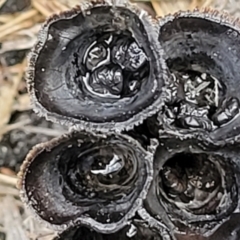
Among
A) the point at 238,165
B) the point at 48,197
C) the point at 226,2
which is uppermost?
the point at 226,2

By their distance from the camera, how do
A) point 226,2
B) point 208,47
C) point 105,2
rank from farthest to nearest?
point 226,2, point 208,47, point 105,2

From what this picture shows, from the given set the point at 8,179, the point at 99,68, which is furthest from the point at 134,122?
the point at 8,179

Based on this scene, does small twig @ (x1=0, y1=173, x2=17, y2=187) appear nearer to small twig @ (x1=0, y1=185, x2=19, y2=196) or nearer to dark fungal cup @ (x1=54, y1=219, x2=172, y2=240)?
small twig @ (x1=0, y1=185, x2=19, y2=196)

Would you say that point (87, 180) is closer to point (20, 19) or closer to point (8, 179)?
point (8, 179)

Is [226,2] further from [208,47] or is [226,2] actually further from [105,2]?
[105,2]

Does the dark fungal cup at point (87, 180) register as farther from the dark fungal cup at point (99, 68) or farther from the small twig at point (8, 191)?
the small twig at point (8, 191)

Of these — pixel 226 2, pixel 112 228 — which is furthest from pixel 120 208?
pixel 226 2

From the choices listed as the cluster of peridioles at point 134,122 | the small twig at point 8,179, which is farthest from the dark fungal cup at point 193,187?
the small twig at point 8,179
